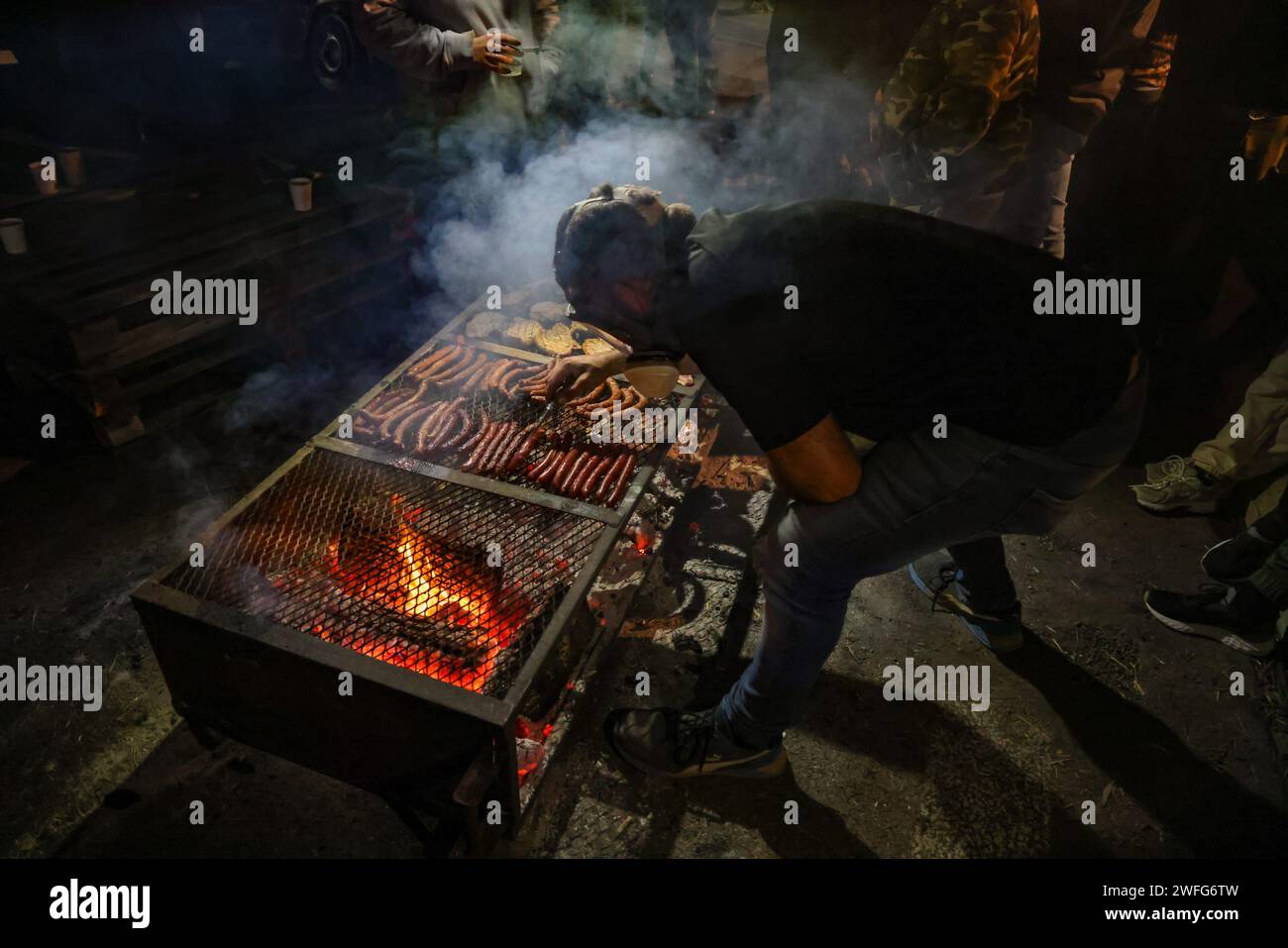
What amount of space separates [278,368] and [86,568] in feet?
8.52

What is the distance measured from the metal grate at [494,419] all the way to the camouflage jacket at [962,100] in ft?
8.12

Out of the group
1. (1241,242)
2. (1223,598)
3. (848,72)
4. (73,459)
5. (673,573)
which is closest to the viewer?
(1223,598)

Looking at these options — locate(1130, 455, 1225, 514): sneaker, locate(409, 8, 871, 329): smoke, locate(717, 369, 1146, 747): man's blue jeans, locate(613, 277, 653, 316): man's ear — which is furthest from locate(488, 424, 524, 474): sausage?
locate(1130, 455, 1225, 514): sneaker

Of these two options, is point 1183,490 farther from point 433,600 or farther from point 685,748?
point 433,600

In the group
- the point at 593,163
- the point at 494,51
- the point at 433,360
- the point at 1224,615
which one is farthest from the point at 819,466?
the point at 593,163

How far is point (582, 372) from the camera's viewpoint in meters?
3.84

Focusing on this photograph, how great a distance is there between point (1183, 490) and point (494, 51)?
6.83 m

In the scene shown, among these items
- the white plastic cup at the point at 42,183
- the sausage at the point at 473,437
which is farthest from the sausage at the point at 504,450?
the white plastic cup at the point at 42,183

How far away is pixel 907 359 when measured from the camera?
7.99ft

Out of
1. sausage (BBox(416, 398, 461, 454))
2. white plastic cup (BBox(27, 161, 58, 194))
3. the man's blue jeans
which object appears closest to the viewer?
the man's blue jeans

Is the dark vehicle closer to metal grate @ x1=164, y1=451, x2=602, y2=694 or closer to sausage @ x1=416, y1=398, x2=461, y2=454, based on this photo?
sausage @ x1=416, y1=398, x2=461, y2=454

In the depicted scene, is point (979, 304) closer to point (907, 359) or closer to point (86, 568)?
point (907, 359)

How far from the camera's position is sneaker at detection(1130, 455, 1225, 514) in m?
5.42
